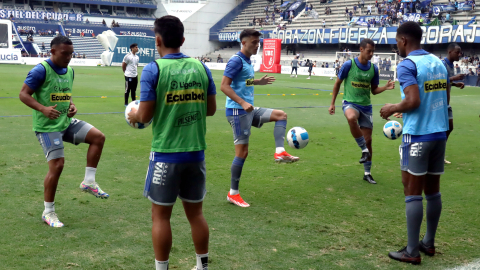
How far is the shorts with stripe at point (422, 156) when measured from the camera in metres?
4.37

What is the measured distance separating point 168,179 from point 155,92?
26.9 inches

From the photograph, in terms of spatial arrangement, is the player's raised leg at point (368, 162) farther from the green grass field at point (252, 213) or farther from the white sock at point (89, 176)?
the white sock at point (89, 176)

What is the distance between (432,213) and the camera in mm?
4594

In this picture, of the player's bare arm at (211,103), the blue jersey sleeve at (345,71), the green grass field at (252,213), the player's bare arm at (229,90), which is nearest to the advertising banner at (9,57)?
the green grass field at (252,213)

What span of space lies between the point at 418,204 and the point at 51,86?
4166 mm

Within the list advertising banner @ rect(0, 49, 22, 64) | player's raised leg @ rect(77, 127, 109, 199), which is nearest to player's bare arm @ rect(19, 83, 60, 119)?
player's raised leg @ rect(77, 127, 109, 199)

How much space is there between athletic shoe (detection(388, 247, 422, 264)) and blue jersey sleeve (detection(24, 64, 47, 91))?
420cm

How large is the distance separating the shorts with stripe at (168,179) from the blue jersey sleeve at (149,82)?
21.0 inches

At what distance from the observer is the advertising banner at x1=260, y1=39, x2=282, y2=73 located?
159ft

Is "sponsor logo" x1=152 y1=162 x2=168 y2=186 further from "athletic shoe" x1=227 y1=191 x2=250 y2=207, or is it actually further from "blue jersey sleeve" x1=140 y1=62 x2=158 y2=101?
"athletic shoe" x1=227 y1=191 x2=250 y2=207

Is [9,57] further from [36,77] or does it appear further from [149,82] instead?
[149,82]

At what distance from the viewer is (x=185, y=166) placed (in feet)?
11.9

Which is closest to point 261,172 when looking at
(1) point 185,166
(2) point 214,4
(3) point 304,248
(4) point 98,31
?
(3) point 304,248

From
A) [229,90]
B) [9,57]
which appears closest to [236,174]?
[229,90]
